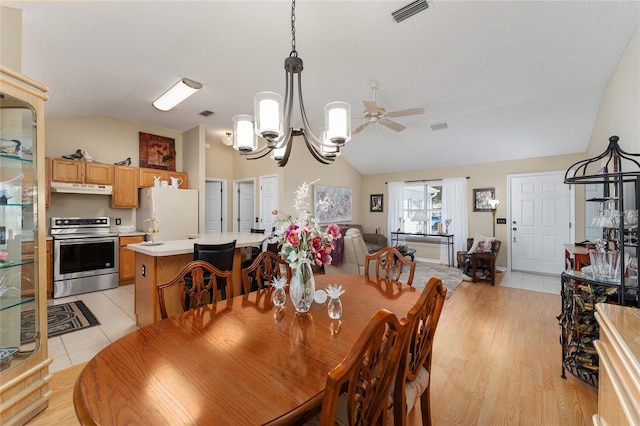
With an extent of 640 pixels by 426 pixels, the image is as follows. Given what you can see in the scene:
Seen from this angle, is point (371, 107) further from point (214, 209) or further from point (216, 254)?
point (214, 209)

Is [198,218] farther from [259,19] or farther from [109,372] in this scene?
[109,372]

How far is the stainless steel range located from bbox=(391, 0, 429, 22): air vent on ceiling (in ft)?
15.9

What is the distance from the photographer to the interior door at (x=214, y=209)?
623 centimetres

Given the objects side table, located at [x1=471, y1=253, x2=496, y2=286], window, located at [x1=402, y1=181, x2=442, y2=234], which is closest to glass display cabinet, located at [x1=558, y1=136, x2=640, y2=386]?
side table, located at [x1=471, y1=253, x2=496, y2=286]

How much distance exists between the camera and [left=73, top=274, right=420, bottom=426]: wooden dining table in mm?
738

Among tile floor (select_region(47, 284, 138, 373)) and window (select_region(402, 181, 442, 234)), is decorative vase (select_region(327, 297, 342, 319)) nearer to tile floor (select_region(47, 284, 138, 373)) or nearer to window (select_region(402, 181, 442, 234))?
tile floor (select_region(47, 284, 138, 373))

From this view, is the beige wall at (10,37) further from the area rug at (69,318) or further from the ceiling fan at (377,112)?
the ceiling fan at (377,112)

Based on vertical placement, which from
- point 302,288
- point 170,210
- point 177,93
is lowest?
point 302,288

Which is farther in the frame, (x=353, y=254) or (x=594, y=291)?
(x=353, y=254)

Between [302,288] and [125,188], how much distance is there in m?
4.55

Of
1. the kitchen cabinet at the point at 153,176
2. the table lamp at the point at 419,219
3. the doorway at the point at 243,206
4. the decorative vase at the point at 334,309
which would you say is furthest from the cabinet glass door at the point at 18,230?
the table lamp at the point at 419,219

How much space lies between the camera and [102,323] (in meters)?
2.96

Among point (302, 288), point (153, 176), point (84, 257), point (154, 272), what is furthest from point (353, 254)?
point (84, 257)

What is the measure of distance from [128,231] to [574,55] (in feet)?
21.0
